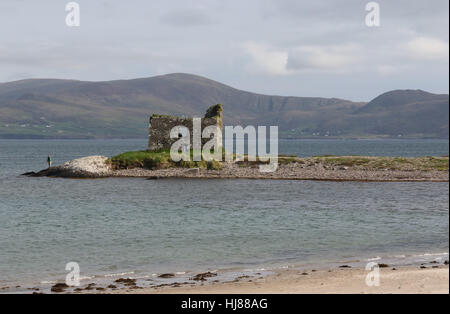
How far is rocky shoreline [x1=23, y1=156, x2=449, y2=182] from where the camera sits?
62406 mm

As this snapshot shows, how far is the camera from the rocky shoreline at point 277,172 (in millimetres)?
62406

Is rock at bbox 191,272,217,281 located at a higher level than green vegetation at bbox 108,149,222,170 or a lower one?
lower

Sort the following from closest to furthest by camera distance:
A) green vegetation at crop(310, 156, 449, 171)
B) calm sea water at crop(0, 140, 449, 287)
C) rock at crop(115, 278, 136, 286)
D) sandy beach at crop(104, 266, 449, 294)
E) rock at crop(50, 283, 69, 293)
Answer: sandy beach at crop(104, 266, 449, 294) → rock at crop(50, 283, 69, 293) → rock at crop(115, 278, 136, 286) → calm sea water at crop(0, 140, 449, 287) → green vegetation at crop(310, 156, 449, 171)

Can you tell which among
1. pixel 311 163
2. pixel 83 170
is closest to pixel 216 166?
pixel 311 163

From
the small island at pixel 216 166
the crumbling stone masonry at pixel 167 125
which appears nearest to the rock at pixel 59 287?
the small island at pixel 216 166

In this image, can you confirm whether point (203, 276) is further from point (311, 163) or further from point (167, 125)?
point (311, 163)

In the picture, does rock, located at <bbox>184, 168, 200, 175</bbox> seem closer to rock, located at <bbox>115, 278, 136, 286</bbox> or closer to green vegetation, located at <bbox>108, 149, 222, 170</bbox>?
green vegetation, located at <bbox>108, 149, 222, 170</bbox>

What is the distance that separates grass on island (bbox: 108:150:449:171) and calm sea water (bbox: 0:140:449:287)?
12.8 metres

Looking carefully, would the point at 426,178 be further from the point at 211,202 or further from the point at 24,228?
the point at 24,228

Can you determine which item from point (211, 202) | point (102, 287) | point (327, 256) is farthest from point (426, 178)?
point (102, 287)

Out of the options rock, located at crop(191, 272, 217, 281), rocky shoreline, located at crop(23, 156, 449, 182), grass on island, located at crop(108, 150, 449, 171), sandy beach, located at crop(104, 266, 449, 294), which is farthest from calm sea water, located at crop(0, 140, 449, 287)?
grass on island, located at crop(108, 150, 449, 171)
